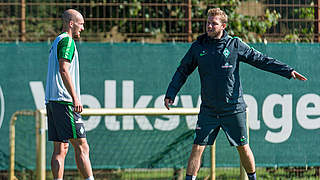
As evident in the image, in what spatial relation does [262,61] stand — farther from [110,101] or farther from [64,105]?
[110,101]

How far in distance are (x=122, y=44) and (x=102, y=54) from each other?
31 cm

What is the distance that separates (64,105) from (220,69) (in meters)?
1.61

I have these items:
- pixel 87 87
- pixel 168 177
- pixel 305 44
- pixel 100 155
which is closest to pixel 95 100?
pixel 87 87

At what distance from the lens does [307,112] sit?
915 cm

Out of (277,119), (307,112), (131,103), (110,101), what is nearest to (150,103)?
(131,103)

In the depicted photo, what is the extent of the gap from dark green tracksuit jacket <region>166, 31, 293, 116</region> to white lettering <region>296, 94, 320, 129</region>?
8.30 feet

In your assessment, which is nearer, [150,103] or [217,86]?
[217,86]

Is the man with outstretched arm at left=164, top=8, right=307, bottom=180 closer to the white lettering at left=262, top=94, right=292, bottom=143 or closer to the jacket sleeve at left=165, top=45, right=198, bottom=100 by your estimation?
the jacket sleeve at left=165, top=45, right=198, bottom=100

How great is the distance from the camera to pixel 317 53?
9.30 m

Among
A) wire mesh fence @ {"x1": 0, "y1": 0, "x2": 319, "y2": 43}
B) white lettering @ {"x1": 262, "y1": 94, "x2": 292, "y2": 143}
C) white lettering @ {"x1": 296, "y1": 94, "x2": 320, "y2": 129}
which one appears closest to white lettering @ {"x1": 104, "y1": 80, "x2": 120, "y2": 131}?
wire mesh fence @ {"x1": 0, "y1": 0, "x2": 319, "y2": 43}

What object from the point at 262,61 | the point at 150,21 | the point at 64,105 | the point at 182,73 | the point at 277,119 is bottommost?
the point at 277,119

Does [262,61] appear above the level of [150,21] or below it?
below

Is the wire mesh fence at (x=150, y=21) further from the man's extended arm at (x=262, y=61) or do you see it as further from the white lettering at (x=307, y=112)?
the man's extended arm at (x=262, y=61)

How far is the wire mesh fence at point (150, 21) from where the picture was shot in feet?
30.6
